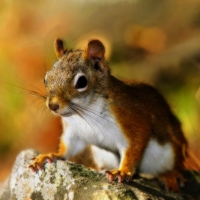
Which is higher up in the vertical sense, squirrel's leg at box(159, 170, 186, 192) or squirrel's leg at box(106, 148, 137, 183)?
squirrel's leg at box(106, 148, 137, 183)

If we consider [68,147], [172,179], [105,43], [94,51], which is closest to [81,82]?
[94,51]

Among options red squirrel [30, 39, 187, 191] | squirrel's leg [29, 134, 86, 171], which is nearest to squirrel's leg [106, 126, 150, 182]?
red squirrel [30, 39, 187, 191]

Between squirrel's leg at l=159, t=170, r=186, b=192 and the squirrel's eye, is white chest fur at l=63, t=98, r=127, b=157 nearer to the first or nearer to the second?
the squirrel's eye

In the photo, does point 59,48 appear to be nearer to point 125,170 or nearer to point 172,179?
point 125,170

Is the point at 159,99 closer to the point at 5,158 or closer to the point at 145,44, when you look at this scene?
the point at 5,158

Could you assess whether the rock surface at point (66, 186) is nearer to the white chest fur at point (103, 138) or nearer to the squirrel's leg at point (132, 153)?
the squirrel's leg at point (132, 153)

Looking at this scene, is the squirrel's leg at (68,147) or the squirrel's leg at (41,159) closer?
the squirrel's leg at (41,159)

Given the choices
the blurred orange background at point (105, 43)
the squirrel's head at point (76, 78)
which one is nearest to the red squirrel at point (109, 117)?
the squirrel's head at point (76, 78)
